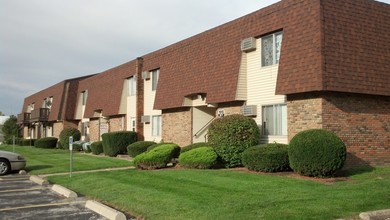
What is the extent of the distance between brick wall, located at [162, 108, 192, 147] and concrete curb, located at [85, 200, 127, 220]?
12.8m

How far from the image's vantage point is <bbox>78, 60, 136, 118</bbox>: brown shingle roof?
1251 inches

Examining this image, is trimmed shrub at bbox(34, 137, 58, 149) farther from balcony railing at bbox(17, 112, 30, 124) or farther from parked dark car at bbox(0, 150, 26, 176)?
parked dark car at bbox(0, 150, 26, 176)

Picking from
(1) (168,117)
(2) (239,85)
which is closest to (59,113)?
(1) (168,117)

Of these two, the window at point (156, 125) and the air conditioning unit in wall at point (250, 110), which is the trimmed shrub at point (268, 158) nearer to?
the air conditioning unit in wall at point (250, 110)

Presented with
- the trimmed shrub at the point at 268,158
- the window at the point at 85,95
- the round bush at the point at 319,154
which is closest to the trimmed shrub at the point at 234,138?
the trimmed shrub at the point at 268,158

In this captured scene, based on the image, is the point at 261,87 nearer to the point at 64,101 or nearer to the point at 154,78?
the point at 154,78

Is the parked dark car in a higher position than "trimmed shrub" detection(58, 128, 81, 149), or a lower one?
lower

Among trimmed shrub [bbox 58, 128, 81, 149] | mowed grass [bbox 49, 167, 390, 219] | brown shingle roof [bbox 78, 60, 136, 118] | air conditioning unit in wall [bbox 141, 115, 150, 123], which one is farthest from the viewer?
trimmed shrub [bbox 58, 128, 81, 149]

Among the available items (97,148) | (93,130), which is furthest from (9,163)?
(93,130)

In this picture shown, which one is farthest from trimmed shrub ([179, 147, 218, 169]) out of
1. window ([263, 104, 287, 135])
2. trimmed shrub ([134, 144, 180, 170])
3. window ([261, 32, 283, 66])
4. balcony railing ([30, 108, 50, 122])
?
balcony railing ([30, 108, 50, 122])

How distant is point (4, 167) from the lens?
1870 centimetres

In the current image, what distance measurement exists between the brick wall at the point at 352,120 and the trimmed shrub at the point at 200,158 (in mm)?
3047

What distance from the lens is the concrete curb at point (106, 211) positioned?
8562 mm

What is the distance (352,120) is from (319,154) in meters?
3.07
